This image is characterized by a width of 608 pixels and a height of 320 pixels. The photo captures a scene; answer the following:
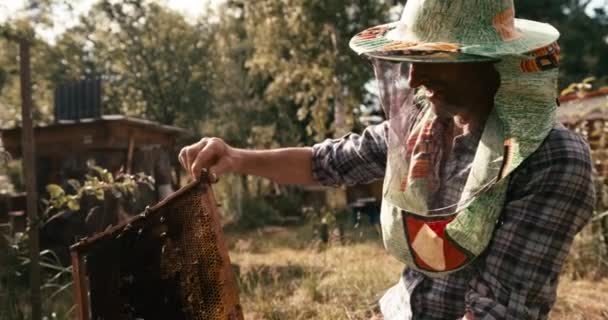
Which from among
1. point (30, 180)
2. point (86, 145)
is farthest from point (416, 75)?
point (86, 145)

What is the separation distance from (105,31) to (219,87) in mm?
8468

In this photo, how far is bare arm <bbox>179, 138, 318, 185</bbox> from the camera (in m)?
1.82

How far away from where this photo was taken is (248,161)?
1966 millimetres

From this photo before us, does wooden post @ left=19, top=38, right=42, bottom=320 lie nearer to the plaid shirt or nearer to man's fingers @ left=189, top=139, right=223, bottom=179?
man's fingers @ left=189, top=139, right=223, bottom=179

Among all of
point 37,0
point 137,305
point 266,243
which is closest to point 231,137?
point 266,243

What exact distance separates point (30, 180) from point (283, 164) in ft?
6.84

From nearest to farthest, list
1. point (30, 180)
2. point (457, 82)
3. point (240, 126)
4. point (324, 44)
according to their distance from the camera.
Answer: point (457, 82) < point (30, 180) < point (324, 44) < point (240, 126)

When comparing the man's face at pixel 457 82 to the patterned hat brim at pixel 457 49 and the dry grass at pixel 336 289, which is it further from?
the dry grass at pixel 336 289

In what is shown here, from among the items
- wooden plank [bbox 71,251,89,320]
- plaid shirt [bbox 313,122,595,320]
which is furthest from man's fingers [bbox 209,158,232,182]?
plaid shirt [bbox 313,122,595,320]

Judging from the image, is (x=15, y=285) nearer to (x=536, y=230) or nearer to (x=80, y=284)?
(x=80, y=284)

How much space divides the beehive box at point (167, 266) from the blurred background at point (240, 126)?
5.19 ft

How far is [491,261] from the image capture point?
135 cm

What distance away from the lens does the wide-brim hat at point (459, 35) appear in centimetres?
129

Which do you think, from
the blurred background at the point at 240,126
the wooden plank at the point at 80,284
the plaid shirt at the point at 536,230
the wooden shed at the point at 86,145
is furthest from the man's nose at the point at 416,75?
the wooden shed at the point at 86,145
